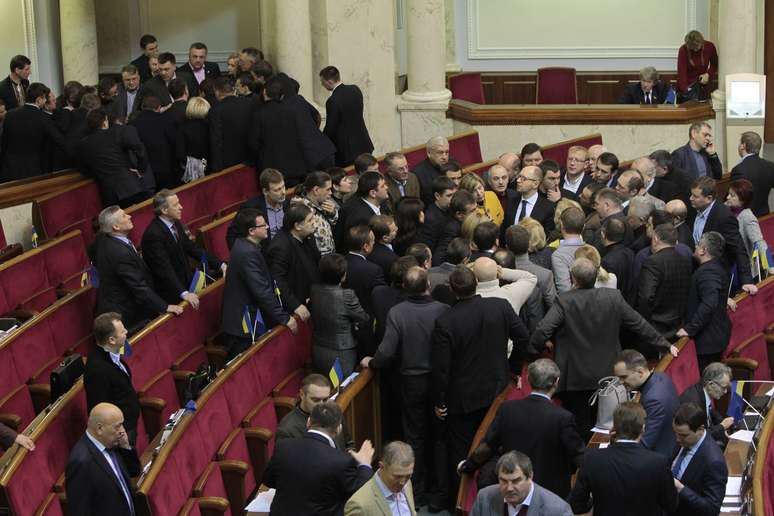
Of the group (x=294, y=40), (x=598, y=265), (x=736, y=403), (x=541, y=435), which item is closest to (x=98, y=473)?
(x=541, y=435)

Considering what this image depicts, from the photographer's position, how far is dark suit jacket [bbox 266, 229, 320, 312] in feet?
24.7

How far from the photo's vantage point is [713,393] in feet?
20.9

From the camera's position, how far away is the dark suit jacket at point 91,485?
548 cm

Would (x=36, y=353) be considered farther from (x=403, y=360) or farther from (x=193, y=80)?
(x=193, y=80)

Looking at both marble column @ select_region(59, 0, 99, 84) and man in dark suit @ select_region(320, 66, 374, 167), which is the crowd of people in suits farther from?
marble column @ select_region(59, 0, 99, 84)

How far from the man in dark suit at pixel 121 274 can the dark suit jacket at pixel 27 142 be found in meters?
3.03

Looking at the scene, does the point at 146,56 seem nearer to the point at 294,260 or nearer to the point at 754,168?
the point at 294,260

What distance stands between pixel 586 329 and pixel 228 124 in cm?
448

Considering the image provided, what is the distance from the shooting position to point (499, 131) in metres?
12.5

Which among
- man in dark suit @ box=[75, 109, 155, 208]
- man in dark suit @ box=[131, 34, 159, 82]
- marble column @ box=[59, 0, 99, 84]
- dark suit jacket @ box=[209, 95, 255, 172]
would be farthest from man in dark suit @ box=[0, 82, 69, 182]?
marble column @ box=[59, 0, 99, 84]

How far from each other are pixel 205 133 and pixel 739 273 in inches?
173

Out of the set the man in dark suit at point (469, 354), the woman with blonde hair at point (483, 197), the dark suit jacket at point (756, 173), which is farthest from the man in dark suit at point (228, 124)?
the man in dark suit at point (469, 354)

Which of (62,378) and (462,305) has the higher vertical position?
(462,305)

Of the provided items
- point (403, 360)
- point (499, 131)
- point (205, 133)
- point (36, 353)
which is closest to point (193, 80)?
point (205, 133)
